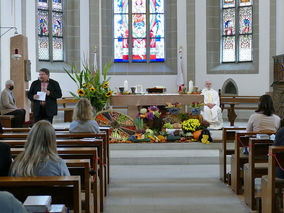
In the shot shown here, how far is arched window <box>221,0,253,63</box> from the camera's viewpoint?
646 inches

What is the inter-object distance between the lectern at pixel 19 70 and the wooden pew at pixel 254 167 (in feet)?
26.0

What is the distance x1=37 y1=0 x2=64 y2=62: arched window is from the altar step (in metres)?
7.53

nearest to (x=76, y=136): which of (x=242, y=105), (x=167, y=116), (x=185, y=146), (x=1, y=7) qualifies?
(x=185, y=146)

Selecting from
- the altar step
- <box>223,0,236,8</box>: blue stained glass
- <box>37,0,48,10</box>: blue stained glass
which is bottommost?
the altar step

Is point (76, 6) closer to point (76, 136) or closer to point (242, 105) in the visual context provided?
point (242, 105)

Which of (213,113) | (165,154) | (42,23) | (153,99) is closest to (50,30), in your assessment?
(42,23)

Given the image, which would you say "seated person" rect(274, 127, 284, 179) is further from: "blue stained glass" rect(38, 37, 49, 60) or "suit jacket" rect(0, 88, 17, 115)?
"blue stained glass" rect(38, 37, 49, 60)

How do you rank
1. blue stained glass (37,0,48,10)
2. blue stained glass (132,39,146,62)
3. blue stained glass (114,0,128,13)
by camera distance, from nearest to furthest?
blue stained glass (37,0,48,10), blue stained glass (114,0,128,13), blue stained glass (132,39,146,62)

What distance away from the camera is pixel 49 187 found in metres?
3.23

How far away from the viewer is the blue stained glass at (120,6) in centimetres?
1714

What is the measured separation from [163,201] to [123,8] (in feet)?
40.7

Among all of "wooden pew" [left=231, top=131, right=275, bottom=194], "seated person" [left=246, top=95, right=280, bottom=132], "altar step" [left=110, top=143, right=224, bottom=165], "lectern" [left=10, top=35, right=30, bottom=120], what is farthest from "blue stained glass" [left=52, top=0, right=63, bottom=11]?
"wooden pew" [left=231, top=131, right=275, bottom=194]

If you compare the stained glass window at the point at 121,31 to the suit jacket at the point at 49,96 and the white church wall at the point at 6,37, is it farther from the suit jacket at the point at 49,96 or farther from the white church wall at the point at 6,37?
the suit jacket at the point at 49,96

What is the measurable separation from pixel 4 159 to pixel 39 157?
0.27 m
